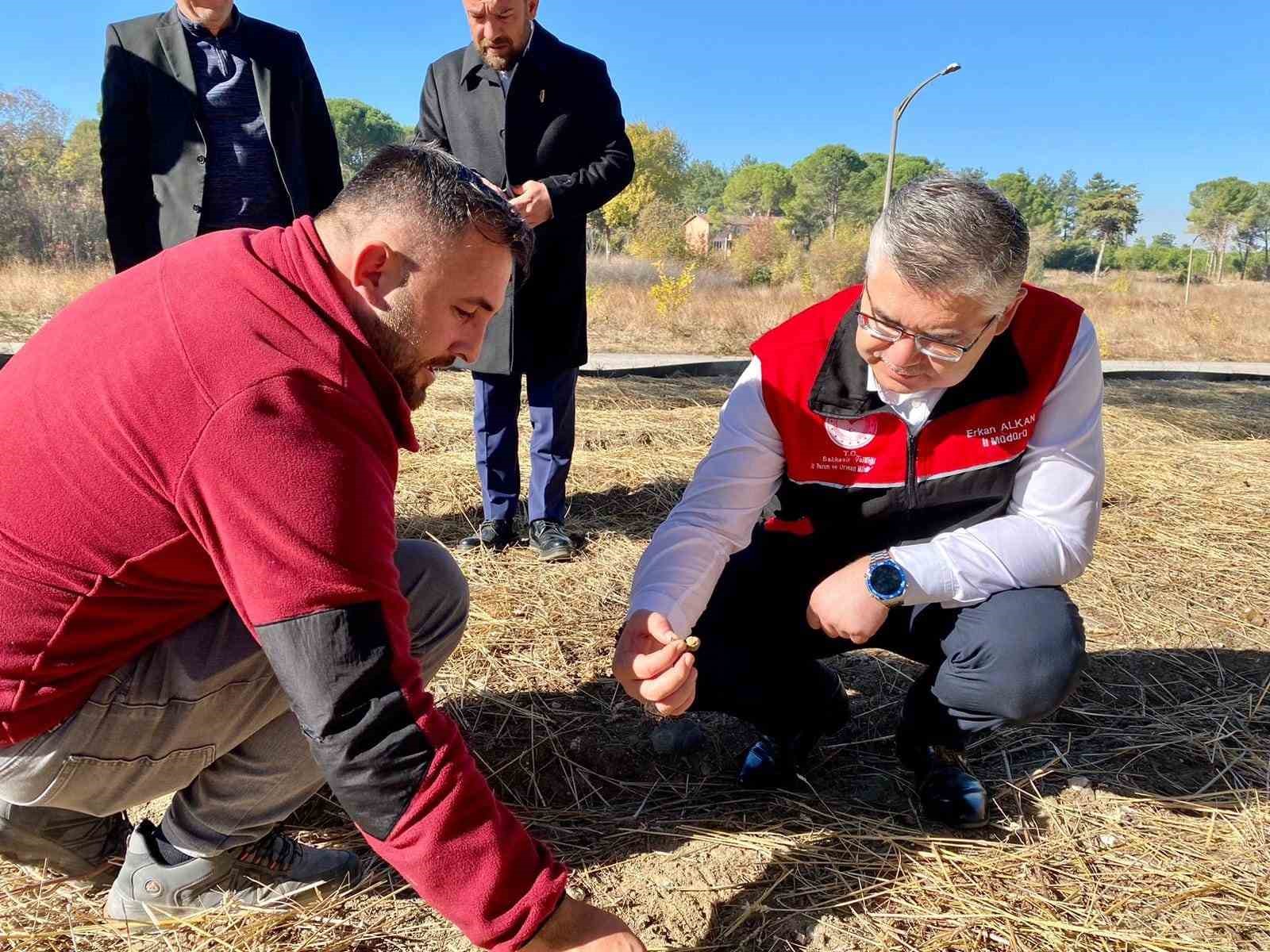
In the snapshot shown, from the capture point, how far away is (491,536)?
3707mm

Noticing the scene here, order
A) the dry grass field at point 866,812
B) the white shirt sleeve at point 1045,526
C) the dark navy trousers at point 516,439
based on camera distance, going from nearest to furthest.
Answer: the dry grass field at point 866,812 < the white shirt sleeve at point 1045,526 < the dark navy trousers at point 516,439

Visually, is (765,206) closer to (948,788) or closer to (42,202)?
(42,202)

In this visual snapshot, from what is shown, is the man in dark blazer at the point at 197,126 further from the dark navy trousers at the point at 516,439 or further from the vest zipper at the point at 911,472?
the vest zipper at the point at 911,472

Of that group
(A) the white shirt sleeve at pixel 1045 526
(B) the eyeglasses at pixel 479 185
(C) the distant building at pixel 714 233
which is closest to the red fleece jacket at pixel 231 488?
(B) the eyeglasses at pixel 479 185

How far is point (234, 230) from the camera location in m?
1.39

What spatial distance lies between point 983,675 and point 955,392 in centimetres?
59

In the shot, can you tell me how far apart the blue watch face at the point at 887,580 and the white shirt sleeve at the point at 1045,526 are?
0.08 ft

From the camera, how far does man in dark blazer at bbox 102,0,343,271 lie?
3.12 meters

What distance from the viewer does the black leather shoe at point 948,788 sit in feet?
6.58

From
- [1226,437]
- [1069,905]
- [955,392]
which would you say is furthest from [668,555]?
[1226,437]

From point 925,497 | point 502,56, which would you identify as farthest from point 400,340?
point 502,56

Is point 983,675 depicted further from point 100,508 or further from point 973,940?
point 100,508

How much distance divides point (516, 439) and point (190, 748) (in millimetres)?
2239

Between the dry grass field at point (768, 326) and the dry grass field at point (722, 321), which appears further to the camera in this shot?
the dry grass field at point (768, 326)
